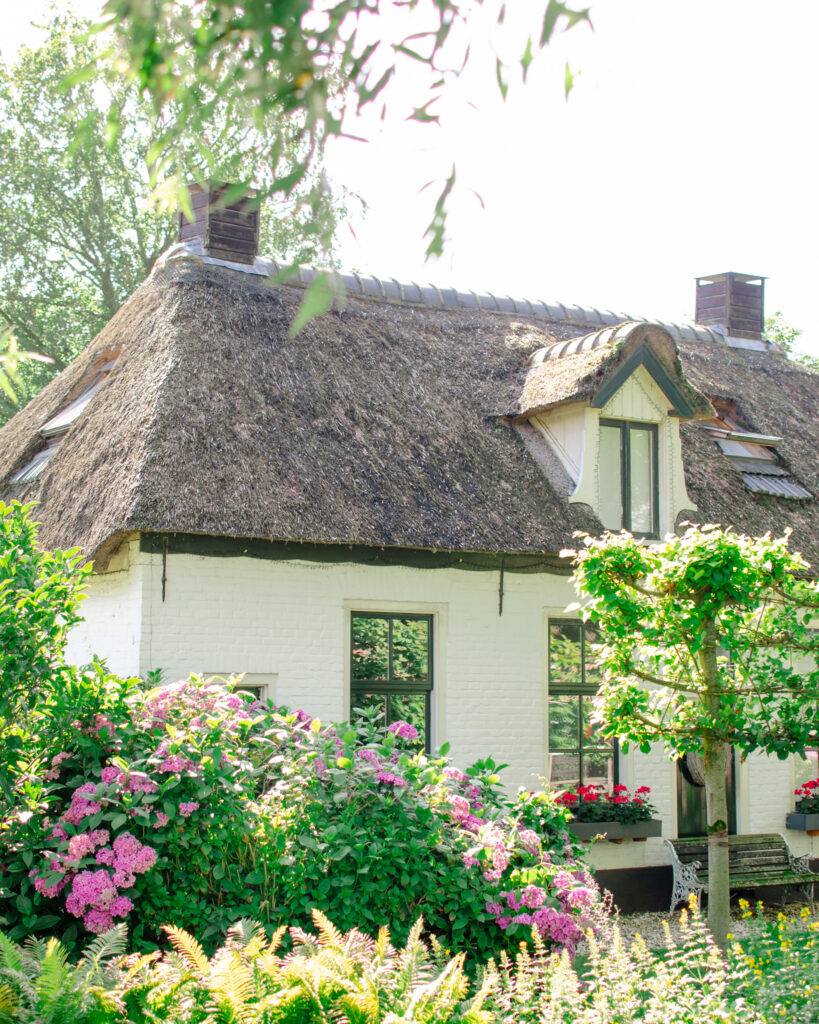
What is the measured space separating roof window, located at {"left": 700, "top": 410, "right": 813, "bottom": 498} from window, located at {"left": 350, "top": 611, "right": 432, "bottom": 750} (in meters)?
4.16

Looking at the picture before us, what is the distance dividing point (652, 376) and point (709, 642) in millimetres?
3912

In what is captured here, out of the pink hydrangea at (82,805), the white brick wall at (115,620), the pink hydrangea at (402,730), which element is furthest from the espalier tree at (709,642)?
the pink hydrangea at (82,805)

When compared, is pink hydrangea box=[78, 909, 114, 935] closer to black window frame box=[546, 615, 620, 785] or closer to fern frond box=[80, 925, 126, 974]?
fern frond box=[80, 925, 126, 974]

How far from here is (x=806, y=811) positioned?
10.7 m

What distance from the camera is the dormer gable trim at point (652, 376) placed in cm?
1002

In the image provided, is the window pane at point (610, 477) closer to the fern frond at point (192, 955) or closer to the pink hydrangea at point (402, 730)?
the pink hydrangea at point (402, 730)

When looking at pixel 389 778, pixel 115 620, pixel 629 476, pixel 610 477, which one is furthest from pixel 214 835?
pixel 629 476

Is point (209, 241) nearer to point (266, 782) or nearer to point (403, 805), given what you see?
point (266, 782)

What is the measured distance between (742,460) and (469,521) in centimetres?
423

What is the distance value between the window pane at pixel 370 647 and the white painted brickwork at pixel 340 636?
0.54 feet

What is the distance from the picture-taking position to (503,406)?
35.0 ft

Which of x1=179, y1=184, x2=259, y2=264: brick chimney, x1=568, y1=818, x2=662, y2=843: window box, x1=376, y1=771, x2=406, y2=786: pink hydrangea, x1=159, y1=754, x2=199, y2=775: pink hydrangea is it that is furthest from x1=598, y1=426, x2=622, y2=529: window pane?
x1=159, y1=754, x2=199, y2=775: pink hydrangea

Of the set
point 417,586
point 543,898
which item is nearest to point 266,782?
point 543,898

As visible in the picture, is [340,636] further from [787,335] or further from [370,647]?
[787,335]
